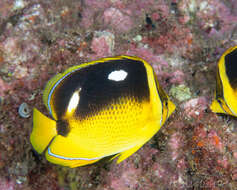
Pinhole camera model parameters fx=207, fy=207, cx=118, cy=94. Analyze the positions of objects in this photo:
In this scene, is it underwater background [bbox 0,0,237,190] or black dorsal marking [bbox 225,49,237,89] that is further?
underwater background [bbox 0,0,237,190]

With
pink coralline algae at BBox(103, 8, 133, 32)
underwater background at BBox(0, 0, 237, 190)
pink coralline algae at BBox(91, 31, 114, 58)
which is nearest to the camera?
underwater background at BBox(0, 0, 237, 190)

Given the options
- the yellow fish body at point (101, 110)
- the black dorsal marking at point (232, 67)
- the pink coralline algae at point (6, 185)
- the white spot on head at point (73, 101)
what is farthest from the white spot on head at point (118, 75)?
the pink coralline algae at point (6, 185)

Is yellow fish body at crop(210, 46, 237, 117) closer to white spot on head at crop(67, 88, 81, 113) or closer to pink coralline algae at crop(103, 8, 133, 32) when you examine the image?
white spot on head at crop(67, 88, 81, 113)

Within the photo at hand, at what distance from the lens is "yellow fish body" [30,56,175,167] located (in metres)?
1.46

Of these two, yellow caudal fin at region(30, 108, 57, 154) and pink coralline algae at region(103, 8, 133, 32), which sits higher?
yellow caudal fin at region(30, 108, 57, 154)

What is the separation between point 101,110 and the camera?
1.46m

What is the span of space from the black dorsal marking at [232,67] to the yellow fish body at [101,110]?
2.11ft

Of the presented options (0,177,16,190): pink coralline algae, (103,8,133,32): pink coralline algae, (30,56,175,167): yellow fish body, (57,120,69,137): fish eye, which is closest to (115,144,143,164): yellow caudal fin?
→ (30,56,175,167): yellow fish body

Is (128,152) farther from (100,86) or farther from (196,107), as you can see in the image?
(196,107)

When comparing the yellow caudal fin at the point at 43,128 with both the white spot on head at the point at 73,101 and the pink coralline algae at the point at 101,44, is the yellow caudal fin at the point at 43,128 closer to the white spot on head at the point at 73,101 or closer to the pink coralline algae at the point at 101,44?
the white spot on head at the point at 73,101

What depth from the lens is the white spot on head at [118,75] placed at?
148 centimetres

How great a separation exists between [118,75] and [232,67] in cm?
105

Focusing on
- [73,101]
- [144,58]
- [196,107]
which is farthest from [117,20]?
[73,101]

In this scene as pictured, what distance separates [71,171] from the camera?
2486mm
